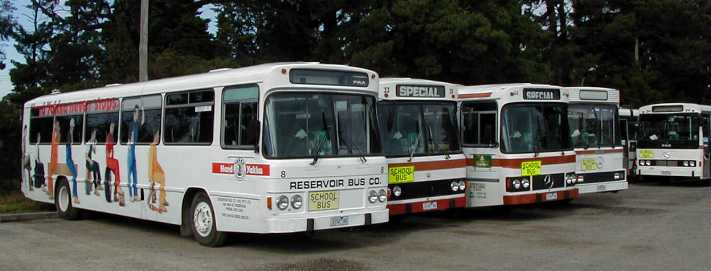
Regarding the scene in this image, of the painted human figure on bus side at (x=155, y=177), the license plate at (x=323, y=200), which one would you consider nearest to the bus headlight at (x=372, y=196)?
the license plate at (x=323, y=200)

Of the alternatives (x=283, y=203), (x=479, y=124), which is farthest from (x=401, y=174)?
(x=283, y=203)

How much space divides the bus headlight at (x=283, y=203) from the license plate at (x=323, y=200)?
37cm

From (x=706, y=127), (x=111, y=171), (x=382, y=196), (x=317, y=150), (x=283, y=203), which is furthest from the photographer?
(x=706, y=127)

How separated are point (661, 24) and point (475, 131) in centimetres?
3634

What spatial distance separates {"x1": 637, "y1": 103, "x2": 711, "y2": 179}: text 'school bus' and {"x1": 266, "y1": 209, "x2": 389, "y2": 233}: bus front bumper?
14.7 m

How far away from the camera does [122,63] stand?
26.5 m

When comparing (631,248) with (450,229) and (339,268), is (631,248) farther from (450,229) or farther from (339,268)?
(339,268)

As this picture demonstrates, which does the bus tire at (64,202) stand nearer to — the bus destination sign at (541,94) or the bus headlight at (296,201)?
the bus headlight at (296,201)

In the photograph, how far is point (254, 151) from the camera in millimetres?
10648

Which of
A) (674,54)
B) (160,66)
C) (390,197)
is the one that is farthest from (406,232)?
(674,54)

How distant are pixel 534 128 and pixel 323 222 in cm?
592

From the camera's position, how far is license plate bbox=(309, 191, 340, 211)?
1083cm

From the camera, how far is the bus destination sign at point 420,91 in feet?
45.4

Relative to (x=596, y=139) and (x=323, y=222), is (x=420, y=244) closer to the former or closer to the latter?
(x=323, y=222)
